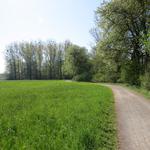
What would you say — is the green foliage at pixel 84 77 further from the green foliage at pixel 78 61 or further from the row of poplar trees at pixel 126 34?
the row of poplar trees at pixel 126 34

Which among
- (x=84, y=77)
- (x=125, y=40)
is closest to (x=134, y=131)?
(x=125, y=40)

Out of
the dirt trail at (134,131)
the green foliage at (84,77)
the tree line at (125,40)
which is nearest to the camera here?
the dirt trail at (134,131)

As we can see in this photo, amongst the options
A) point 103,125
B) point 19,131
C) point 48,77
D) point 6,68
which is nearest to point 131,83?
point 103,125

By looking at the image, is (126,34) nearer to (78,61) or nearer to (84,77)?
(84,77)

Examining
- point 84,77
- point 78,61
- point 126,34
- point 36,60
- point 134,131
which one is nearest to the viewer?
point 134,131

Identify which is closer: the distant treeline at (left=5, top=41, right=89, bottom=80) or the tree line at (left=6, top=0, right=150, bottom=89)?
the tree line at (left=6, top=0, right=150, bottom=89)

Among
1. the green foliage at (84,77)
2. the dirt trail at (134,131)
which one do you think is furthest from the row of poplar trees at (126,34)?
the green foliage at (84,77)

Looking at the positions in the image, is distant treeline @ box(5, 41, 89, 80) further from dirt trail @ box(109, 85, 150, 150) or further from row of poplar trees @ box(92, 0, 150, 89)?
dirt trail @ box(109, 85, 150, 150)

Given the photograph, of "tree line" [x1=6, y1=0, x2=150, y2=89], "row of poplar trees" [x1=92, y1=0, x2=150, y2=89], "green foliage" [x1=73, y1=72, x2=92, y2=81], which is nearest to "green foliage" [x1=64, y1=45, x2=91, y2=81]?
"green foliage" [x1=73, y1=72, x2=92, y2=81]

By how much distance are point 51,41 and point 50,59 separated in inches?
281

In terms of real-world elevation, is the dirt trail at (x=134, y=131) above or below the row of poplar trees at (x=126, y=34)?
below

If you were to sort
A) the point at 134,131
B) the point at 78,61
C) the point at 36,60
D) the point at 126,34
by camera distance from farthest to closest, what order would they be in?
1. the point at 36,60
2. the point at 78,61
3. the point at 126,34
4. the point at 134,131

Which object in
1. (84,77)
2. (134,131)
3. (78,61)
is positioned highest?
(78,61)

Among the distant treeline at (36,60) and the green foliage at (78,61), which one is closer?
the green foliage at (78,61)
